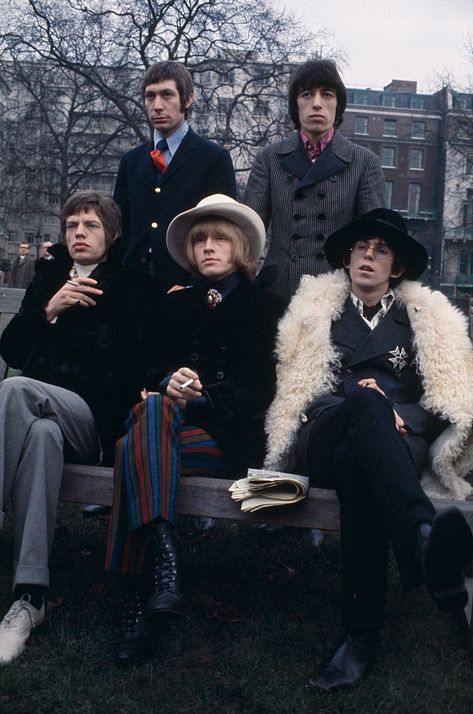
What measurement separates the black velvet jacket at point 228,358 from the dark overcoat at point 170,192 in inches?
37.0

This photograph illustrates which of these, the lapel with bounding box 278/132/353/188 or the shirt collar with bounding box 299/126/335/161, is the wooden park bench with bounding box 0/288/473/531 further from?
the shirt collar with bounding box 299/126/335/161

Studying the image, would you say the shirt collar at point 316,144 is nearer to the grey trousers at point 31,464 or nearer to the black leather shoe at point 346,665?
the grey trousers at point 31,464

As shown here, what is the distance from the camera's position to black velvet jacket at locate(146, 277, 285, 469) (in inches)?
149

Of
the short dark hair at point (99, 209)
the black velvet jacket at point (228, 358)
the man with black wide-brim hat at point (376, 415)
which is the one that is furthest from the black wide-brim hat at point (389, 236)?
the short dark hair at point (99, 209)

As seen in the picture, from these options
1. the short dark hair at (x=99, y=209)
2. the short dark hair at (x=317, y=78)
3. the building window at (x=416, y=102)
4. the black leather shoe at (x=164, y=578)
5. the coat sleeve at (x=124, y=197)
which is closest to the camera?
the black leather shoe at (x=164, y=578)

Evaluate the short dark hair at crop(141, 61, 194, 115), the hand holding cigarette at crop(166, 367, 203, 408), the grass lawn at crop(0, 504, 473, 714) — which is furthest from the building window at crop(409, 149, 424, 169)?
the hand holding cigarette at crop(166, 367, 203, 408)

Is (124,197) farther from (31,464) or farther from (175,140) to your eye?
(31,464)

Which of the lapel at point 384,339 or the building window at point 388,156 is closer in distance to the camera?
the lapel at point 384,339

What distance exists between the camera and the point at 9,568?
4148 mm

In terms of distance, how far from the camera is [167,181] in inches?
200

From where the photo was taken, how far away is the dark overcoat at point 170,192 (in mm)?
4996

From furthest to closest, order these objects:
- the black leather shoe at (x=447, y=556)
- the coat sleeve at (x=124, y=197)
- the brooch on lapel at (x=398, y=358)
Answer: the coat sleeve at (x=124, y=197), the brooch on lapel at (x=398, y=358), the black leather shoe at (x=447, y=556)

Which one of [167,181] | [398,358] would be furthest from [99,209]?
[398,358]

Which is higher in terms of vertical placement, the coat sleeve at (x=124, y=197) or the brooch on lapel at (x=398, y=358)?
the coat sleeve at (x=124, y=197)
